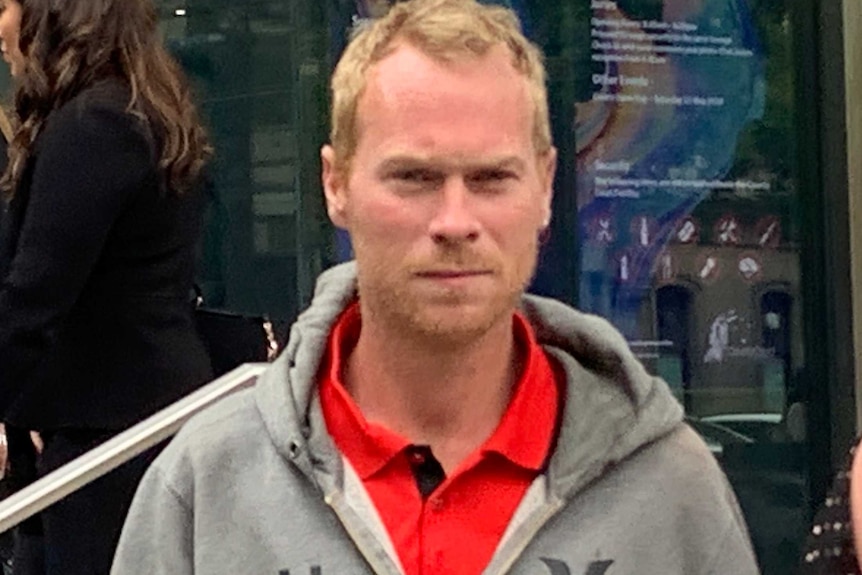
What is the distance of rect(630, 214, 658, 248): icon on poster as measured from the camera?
19.5 feet

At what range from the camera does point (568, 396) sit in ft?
7.78

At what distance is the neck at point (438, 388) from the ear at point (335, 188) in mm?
132

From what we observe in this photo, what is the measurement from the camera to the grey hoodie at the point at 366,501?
227cm

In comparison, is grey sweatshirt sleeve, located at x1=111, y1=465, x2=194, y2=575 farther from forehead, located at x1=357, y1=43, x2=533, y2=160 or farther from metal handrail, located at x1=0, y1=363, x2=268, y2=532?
metal handrail, located at x1=0, y1=363, x2=268, y2=532

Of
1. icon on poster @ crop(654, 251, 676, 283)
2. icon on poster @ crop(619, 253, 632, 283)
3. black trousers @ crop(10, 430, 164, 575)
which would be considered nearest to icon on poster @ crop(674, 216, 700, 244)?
icon on poster @ crop(654, 251, 676, 283)

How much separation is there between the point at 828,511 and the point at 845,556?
0.23 feet

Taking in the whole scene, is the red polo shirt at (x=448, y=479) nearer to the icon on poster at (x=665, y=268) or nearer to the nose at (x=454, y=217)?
the nose at (x=454, y=217)

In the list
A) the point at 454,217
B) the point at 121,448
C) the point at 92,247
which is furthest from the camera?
the point at 92,247

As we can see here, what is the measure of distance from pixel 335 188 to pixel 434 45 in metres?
0.22

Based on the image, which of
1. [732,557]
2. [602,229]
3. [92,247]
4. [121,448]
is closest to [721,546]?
[732,557]

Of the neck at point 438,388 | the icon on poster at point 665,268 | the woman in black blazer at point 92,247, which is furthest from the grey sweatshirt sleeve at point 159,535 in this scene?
the icon on poster at point 665,268

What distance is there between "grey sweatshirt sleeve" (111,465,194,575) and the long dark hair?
1.47m

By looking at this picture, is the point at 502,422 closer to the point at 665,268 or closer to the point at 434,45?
the point at 434,45

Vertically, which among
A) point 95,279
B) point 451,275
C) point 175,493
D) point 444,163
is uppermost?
point 444,163
